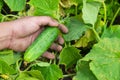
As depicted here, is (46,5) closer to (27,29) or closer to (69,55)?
(27,29)

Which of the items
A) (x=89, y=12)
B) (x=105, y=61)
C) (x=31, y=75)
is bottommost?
(x=31, y=75)

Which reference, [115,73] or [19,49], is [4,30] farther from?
[115,73]

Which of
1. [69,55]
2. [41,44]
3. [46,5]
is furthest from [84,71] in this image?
[46,5]

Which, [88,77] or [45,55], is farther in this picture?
[45,55]

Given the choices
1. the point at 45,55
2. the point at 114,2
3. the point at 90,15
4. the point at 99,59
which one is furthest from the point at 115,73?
the point at 114,2

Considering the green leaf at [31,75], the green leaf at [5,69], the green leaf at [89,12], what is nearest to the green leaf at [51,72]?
the green leaf at [31,75]
